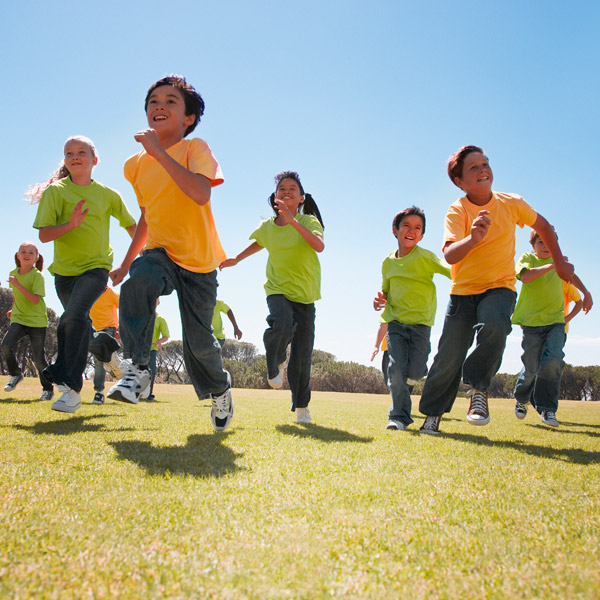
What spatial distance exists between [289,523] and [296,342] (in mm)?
3672

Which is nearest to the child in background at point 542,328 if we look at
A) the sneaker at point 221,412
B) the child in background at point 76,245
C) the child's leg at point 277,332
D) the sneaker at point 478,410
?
the sneaker at point 478,410

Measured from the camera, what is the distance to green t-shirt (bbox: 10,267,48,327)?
7340 mm

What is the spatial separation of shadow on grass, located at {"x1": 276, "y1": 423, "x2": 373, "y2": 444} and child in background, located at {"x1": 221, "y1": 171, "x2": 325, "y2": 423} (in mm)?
830

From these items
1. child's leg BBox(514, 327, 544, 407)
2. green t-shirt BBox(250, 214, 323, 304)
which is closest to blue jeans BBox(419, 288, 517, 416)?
green t-shirt BBox(250, 214, 323, 304)

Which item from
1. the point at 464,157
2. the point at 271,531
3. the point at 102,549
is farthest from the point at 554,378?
the point at 102,549

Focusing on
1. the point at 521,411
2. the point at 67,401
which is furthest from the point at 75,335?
the point at 521,411

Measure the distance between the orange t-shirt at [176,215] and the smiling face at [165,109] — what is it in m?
0.17

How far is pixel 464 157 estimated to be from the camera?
13.5 ft

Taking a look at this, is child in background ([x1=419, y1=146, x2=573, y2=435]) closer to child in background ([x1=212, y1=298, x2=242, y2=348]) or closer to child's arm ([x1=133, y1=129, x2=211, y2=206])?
child's arm ([x1=133, y1=129, x2=211, y2=206])

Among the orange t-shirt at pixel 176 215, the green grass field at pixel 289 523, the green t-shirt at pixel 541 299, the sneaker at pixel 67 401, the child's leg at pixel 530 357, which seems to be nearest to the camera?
the green grass field at pixel 289 523

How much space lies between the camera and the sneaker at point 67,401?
4.15m

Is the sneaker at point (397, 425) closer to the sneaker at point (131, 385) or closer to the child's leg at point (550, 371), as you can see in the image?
the sneaker at point (131, 385)

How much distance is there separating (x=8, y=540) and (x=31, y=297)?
6.54 meters

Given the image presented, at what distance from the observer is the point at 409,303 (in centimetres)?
522
